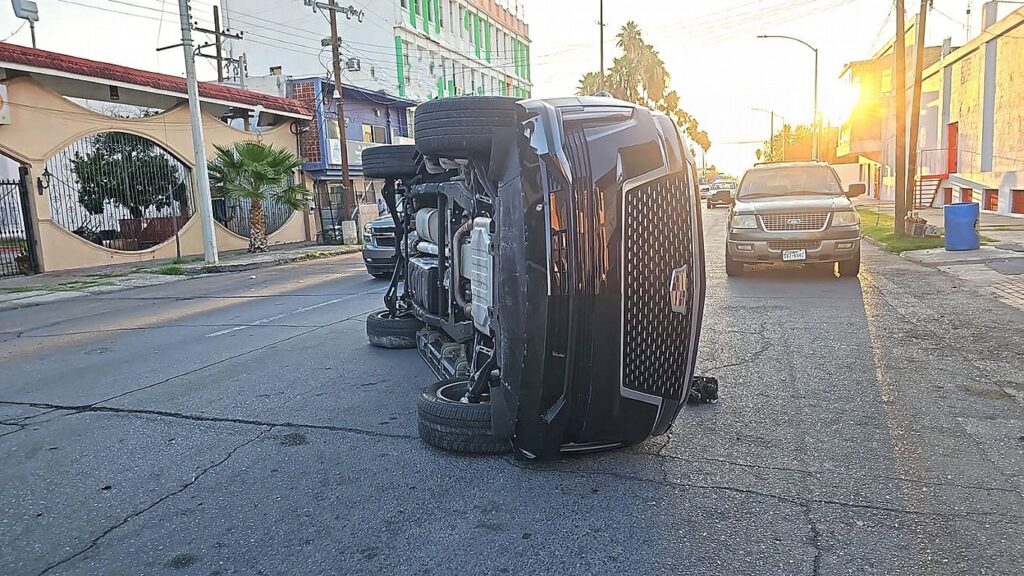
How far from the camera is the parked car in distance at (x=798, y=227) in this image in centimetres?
1074

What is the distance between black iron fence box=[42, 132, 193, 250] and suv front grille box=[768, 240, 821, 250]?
56.4ft

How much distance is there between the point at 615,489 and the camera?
3.67m

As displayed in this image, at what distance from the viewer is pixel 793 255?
1089 cm

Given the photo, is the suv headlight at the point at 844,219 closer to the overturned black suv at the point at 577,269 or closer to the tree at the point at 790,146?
the overturned black suv at the point at 577,269

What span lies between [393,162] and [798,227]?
6637 millimetres

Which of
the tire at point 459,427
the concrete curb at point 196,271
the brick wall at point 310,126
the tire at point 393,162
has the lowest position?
the concrete curb at point 196,271

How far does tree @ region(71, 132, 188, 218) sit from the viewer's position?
68.1 ft

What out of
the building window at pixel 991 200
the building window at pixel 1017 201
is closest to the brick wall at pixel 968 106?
the building window at pixel 991 200

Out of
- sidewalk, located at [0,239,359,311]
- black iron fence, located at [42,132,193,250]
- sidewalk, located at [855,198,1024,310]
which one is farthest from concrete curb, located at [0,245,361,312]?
sidewalk, located at [855,198,1024,310]

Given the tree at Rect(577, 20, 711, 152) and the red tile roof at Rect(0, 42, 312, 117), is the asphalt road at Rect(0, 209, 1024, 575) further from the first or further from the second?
the tree at Rect(577, 20, 711, 152)

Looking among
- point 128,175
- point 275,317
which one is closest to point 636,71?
point 128,175

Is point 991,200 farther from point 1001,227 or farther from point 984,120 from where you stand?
point 1001,227

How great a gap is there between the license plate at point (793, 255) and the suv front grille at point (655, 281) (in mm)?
7811

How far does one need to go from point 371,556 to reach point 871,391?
12.7 ft
